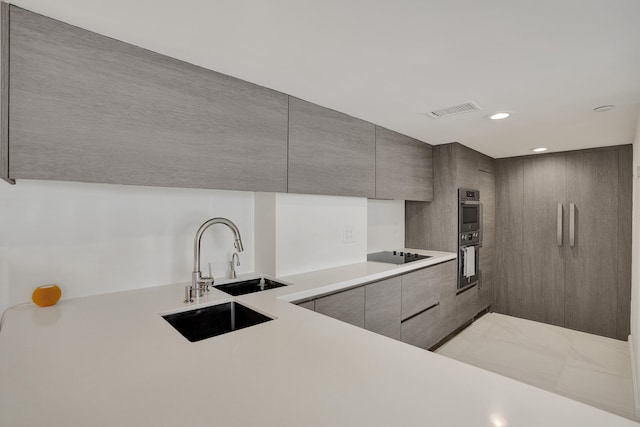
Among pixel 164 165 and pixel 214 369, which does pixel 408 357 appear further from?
pixel 164 165

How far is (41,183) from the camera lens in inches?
60.4

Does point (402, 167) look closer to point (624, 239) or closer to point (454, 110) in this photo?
point (454, 110)

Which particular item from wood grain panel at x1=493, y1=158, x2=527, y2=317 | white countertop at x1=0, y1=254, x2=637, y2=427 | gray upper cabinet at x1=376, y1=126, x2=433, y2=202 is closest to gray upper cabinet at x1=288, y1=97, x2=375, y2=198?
gray upper cabinet at x1=376, y1=126, x2=433, y2=202

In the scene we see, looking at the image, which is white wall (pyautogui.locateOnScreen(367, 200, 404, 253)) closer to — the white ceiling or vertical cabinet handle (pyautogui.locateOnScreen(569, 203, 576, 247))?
the white ceiling

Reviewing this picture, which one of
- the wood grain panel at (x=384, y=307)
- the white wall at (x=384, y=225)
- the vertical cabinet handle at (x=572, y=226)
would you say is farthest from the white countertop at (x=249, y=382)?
the vertical cabinet handle at (x=572, y=226)

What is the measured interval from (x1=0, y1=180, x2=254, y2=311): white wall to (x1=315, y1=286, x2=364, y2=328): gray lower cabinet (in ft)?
2.29

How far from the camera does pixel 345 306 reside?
2.11 meters

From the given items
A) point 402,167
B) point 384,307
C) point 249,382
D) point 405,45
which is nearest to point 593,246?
point 402,167

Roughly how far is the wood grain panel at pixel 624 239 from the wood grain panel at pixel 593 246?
0.03m

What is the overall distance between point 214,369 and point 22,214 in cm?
126

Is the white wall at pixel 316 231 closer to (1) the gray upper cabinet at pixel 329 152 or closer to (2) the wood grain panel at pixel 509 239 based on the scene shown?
(1) the gray upper cabinet at pixel 329 152

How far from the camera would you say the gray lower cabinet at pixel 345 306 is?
1.99 metres

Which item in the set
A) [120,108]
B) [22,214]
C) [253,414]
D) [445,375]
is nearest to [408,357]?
[445,375]

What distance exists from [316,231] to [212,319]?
103 centimetres
